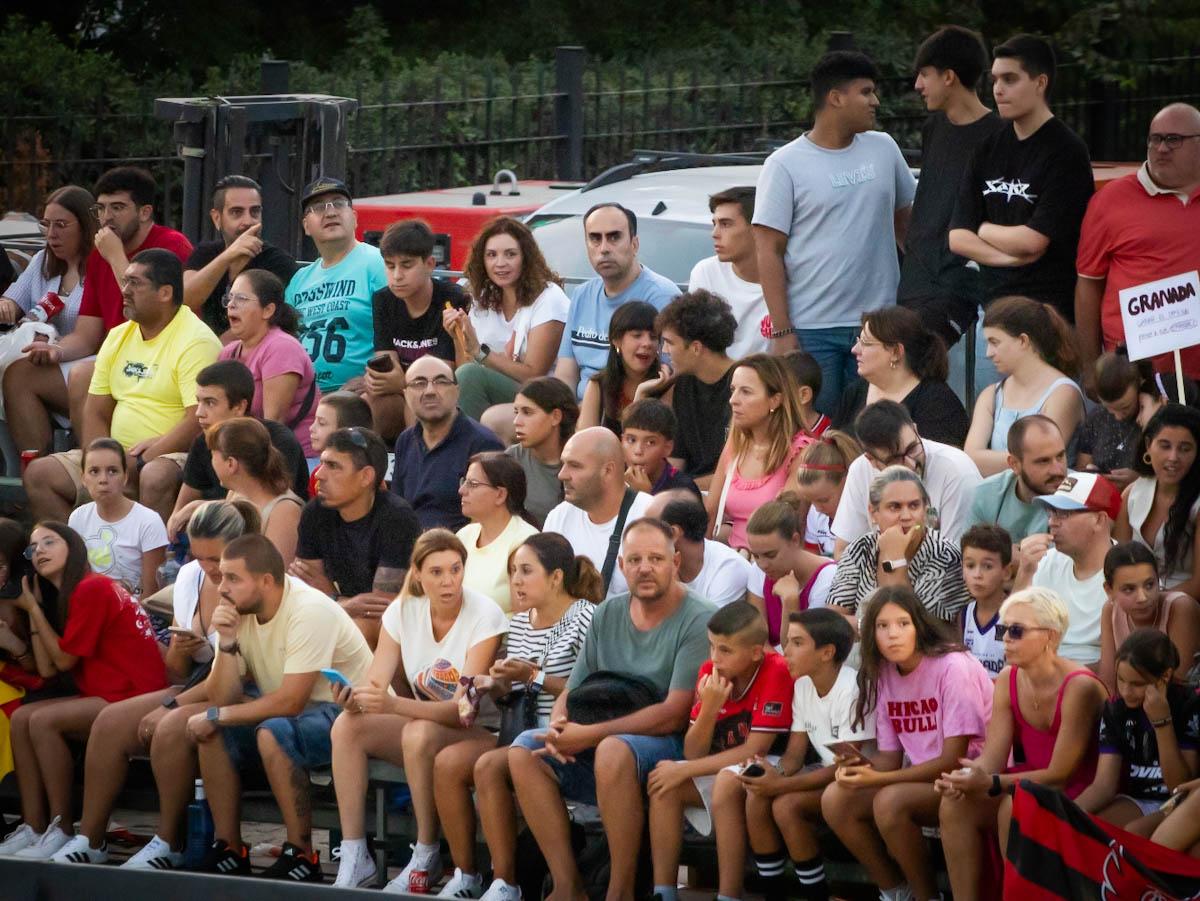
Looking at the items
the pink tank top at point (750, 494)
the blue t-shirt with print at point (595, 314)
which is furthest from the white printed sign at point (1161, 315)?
the blue t-shirt with print at point (595, 314)

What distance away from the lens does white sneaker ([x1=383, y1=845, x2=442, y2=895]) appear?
755cm

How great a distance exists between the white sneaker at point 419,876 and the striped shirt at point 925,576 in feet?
5.40

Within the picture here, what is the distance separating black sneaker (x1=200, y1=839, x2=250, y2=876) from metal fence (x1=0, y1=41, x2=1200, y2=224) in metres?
7.96

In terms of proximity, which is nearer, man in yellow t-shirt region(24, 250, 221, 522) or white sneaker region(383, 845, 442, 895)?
white sneaker region(383, 845, 442, 895)

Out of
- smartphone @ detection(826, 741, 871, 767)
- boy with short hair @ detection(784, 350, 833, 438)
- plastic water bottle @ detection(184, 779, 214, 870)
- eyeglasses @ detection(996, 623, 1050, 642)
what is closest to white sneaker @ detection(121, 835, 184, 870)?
plastic water bottle @ detection(184, 779, 214, 870)

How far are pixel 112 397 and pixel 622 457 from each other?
311cm

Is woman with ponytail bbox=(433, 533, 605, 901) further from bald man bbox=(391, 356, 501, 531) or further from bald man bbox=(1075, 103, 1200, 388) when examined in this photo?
bald man bbox=(1075, 103, 1200, 388)

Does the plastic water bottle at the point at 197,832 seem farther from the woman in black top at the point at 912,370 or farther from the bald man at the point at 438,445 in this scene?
the woman in black top at the point at 912,370

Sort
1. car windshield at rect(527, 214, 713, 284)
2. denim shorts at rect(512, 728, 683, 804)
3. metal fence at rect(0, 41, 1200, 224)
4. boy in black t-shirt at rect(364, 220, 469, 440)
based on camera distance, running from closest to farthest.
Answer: denim shorts at rect(512, 728, 683, 804)
boy in black t-shirt at rect(364, 220, 469, 440)
car windshield at rect(527, 214, 713, 284)
metal fence at rect(0, 41, 1200, 224)

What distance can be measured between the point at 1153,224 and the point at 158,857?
4328 millimetres

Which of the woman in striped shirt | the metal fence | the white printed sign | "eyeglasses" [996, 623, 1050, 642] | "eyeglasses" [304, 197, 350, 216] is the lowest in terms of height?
"eyeglasses" [996, 623, 1050, 642]

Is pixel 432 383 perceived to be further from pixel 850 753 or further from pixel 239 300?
pixel 850 753

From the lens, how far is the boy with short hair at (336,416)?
912 cm

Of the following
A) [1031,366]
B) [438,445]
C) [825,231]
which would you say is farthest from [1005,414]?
[438,445]
